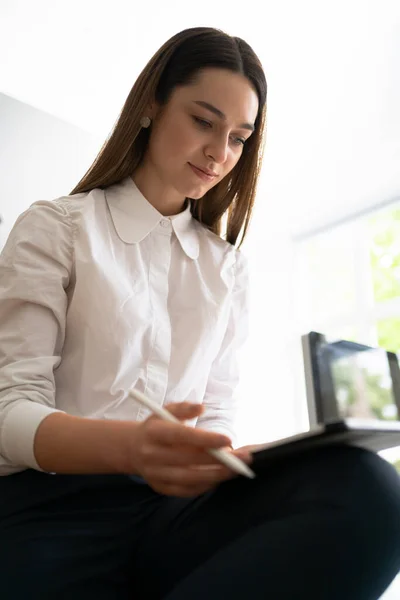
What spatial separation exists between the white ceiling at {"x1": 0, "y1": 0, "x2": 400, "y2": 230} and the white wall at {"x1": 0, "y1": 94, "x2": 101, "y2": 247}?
16 cm

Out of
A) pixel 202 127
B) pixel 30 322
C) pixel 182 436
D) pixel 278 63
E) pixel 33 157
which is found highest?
pixel 278 63

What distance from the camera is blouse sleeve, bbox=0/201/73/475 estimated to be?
71 centimetres

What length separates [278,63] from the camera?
265cm

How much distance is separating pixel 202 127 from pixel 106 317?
0.40 meters

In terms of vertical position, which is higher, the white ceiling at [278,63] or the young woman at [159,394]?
the white ceiling at [278,63]

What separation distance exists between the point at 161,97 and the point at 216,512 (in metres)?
0.76

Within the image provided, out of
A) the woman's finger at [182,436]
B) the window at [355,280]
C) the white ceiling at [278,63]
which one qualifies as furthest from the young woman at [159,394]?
the window at [355,280]

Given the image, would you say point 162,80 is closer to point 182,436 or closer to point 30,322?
point 30,322

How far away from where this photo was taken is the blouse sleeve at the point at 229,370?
103cm

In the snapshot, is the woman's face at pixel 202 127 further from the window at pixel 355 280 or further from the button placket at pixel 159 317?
the window at pixel 355 280

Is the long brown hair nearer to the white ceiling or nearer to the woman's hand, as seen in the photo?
the woman's hand

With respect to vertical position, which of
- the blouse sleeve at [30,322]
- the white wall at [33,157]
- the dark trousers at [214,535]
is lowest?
the dark trousers at [214,535]

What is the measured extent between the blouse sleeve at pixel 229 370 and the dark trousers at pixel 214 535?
10.7 inches

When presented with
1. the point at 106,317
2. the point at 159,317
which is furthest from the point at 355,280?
the point at 106,317
